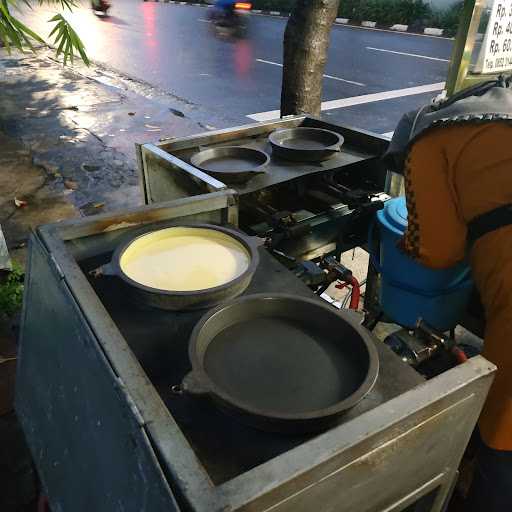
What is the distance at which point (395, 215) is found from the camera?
2.38 metres

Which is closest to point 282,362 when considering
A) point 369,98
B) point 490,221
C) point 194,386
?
point 194,386

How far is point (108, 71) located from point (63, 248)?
33.4 ft

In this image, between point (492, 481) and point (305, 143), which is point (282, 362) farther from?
point (305, 143)

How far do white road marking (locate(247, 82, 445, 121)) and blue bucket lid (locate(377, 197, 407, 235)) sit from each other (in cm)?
545

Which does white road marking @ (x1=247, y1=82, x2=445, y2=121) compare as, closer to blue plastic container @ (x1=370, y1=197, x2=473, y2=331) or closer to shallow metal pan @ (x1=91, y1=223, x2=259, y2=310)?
blue plastic container @ (x1=370, y1=197, x2=473, y2=331)

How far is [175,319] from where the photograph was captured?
1450 mm

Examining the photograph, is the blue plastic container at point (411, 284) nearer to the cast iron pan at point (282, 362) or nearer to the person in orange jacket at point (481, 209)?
the person in orange jacket at point (481, 209)

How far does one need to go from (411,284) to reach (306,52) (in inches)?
82.3

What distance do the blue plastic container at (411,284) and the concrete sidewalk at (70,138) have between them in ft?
10.7

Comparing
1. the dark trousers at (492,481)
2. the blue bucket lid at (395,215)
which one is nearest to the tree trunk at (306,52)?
the blue bucket lid at (395,215)

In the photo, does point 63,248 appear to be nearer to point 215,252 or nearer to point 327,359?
point 215,252

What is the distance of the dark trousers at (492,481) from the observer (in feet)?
5.77

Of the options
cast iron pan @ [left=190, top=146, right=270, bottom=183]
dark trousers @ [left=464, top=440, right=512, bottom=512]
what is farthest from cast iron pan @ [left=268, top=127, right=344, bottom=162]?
dark trousers @ [left=464, top=440, right=512, bottom=512]

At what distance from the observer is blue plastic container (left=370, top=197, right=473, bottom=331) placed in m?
2.31
